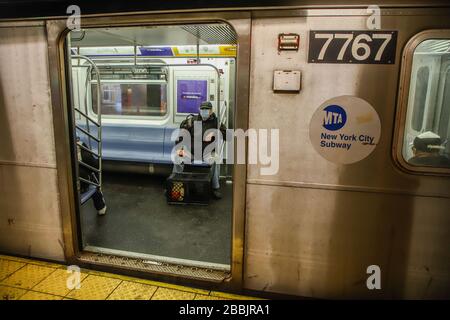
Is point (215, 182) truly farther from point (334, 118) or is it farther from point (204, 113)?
point (334, 118)

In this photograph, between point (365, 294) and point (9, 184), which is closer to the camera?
point (365, 294)

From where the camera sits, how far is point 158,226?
13.3ft

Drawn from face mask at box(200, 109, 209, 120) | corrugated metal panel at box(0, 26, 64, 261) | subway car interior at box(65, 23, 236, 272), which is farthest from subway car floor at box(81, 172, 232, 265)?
face mask at box(200, 109, 209, 120)

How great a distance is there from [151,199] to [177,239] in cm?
161

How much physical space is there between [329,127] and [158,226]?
9.20 feet

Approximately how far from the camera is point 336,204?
2.35m

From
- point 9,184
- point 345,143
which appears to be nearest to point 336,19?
point 345,143

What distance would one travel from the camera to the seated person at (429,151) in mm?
2188

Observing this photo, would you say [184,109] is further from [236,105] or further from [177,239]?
[236,105]

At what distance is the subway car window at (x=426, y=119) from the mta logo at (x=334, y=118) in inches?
19.3

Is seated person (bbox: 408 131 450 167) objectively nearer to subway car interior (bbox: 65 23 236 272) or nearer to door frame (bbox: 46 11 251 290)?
door frame (bbox: 46 11 251 290)

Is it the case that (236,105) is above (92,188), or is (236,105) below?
above

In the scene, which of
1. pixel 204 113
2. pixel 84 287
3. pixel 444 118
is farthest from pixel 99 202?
pixel 444 118

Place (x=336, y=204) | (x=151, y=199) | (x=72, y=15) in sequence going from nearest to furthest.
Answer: (x=336, y=204)
(x=72, y=15)
(x=151, y=199)
